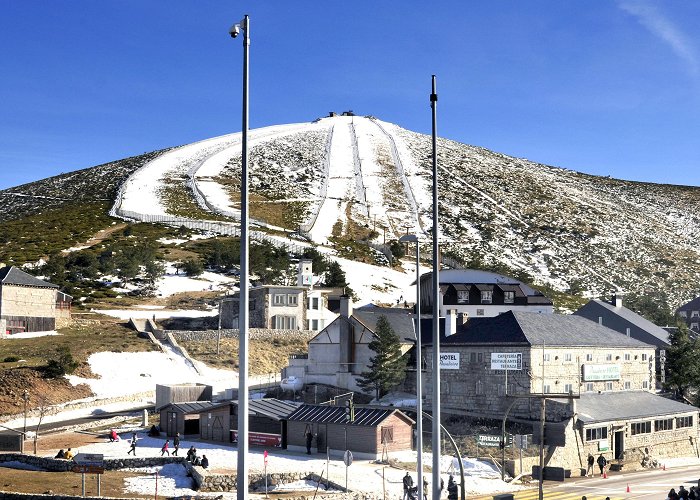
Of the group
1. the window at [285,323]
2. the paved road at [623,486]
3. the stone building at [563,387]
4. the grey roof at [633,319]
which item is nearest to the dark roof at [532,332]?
the stone building at [563,387]

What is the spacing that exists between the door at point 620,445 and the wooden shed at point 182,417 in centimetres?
2703

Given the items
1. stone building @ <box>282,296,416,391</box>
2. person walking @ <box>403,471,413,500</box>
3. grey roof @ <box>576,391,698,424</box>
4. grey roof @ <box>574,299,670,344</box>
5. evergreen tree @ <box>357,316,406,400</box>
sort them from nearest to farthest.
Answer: person walking @ <box>403,471,413,500</box>, grey roof @ <box>576,391,698,424</box>, evergreen tree @ <box>357,316,406,400</box>, stone building @ <box>282,296,416,391</box>, grey roof @ <box>574,299,670,344</box>

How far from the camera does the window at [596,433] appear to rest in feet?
179

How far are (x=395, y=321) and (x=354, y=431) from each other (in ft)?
78.3

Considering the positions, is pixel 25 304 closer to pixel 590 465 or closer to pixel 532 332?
pixel 532 332

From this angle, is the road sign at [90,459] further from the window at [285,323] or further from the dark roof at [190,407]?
the window at [285,323]

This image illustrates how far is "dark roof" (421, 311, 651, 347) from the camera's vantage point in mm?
59844

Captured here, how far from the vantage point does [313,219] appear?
184 meters

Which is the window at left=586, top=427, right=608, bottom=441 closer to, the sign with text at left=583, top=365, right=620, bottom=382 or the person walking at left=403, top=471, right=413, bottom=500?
the sign with text at left=583, top=365, right=620, bottom=382

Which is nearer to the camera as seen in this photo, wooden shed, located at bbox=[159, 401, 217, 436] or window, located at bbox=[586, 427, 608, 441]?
window, located at bbox=[586, 427, 608, 441]

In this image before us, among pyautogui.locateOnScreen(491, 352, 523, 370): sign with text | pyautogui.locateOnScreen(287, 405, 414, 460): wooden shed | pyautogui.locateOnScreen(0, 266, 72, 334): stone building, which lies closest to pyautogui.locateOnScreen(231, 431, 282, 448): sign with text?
pyautogui.locateOnScreen(287, 405, 414, 460): wooden shed

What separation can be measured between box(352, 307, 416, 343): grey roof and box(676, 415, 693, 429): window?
69.6ft

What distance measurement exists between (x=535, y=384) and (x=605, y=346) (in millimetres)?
9378

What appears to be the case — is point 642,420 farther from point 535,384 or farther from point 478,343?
point 478,343
